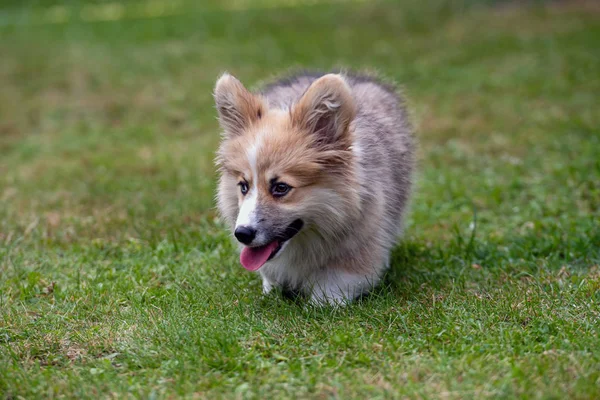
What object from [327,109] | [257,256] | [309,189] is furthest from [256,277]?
[327,109]

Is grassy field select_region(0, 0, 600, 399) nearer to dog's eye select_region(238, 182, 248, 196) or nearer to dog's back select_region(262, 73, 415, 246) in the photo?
dog's back select_region(262, 73, 415, 246)

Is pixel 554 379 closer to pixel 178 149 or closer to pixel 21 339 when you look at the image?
pixel 21 339

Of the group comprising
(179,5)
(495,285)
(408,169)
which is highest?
(179,5)

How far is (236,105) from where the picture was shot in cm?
439

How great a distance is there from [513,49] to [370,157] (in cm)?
802

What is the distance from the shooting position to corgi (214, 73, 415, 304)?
4117mm

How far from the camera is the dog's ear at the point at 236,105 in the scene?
14.4 feet

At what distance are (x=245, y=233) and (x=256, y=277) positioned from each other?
3.95ft

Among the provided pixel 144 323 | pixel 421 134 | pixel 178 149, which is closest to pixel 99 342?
pixel 144 323

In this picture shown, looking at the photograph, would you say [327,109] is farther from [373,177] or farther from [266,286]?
[266,286]

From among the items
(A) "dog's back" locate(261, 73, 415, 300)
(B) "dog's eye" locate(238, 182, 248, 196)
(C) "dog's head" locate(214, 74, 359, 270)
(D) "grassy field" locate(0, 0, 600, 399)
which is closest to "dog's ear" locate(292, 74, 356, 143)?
(C) "dog's head" locate(214, 74, 359, 270)

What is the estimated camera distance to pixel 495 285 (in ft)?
15.7

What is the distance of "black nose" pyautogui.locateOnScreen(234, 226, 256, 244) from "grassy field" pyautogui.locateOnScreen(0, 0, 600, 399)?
51cm

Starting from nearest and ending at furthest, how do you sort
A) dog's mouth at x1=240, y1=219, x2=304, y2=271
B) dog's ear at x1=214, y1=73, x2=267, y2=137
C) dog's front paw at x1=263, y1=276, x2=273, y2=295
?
dog's mouth at x1=240, y1=219, x2=304, y2=271 → dog's ear at x1=214, y1=73, x2=267, y2=137 → dog's front paw at x1=263, y1=276, x2=273, y2=295
